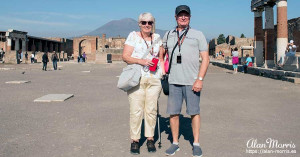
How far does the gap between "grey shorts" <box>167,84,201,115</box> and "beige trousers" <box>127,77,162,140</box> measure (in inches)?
7.9

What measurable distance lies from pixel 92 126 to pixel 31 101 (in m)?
3.35

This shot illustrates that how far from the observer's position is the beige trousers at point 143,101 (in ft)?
12.0

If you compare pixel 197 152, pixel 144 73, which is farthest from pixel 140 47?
A: pixel 197 152

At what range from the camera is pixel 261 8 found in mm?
20391

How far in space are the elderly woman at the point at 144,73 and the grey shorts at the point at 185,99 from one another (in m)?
0.20

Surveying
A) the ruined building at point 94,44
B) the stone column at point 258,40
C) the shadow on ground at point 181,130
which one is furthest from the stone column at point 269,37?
the ruined building at point 94,44

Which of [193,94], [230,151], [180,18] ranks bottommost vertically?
[230,151]

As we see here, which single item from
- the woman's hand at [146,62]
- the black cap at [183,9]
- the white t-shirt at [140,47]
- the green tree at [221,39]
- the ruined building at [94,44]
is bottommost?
the woman's hand at [146,62]

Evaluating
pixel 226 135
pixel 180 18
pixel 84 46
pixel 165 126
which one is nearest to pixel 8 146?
pixel 165 126

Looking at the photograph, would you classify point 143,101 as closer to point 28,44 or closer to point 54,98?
point 54,98

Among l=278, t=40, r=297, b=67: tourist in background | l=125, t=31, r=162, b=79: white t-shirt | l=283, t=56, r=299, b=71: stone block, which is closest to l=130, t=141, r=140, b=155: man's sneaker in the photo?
l=125, t=31, r=162, b=79: white t-shirt

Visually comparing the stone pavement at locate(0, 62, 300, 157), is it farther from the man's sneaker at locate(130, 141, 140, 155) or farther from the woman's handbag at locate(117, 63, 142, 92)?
the woman's handbag at locate(117, 63, 142, 92)

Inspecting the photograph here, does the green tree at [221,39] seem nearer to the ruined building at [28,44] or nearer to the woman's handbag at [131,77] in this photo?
the ruined building at [28,44]

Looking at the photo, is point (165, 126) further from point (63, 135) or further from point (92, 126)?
point (63, 135)
